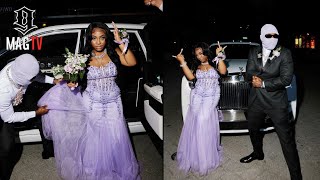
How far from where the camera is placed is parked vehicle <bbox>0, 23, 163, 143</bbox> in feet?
11.9

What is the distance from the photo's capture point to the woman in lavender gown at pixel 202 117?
3.29 m

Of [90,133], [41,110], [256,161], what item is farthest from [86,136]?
[256,161]

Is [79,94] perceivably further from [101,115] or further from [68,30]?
[68,30]

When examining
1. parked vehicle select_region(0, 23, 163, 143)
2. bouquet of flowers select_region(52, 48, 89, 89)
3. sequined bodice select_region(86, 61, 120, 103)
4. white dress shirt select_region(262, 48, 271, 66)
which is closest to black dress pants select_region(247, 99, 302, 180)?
white dress shirt select_region(262, 48, 271, 66)

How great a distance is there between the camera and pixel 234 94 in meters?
3.81

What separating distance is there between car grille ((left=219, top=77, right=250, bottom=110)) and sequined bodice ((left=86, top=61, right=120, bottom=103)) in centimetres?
160

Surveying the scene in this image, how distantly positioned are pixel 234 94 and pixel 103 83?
6.18ft

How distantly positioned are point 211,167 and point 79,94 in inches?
71.2

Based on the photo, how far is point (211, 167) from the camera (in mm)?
3354

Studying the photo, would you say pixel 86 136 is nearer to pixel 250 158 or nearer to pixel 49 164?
pixel 49 164

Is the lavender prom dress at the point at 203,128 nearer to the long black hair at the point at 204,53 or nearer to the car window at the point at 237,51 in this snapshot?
the long black hair at the point at 204,53

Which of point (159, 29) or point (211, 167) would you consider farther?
point (159, 29)

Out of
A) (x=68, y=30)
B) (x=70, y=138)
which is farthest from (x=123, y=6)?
(x=70, y=138)

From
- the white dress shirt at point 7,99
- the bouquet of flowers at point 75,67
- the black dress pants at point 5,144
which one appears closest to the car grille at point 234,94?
the bouquet of flowers at point 75,67
